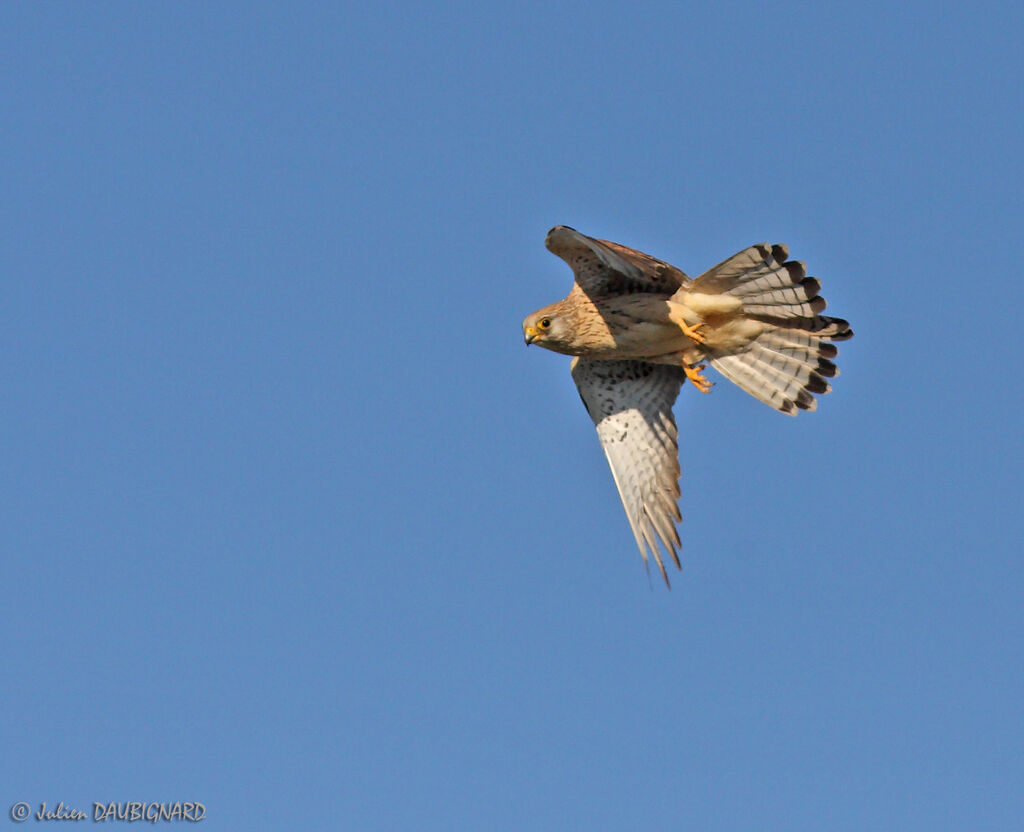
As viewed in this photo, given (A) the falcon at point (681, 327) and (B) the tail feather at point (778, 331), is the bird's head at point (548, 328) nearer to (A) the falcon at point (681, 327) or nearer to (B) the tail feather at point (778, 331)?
(A) the falcon at point (681, 327)

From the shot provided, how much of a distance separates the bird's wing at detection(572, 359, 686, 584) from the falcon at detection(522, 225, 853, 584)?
2 cm

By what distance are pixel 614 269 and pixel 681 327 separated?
0.74 meters

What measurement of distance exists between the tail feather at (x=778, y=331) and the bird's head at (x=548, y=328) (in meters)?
1.17

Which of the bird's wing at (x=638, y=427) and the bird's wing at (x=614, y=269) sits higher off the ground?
the bird's wing at (x=614, y=269)

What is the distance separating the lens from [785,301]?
14.9 metres

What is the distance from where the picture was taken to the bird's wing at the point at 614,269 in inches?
580

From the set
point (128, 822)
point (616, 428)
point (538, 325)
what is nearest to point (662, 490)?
point (616, 428)

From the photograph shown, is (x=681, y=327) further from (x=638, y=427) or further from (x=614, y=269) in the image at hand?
(x=638, y=427)

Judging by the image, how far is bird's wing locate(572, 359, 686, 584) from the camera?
1575 cm

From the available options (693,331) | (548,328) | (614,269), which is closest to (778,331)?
(693,331)

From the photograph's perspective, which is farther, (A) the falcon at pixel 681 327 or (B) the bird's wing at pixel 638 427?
(B) the bird's wing at pixel 638 427

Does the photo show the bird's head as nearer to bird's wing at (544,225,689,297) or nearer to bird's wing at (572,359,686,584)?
bird's wing at (544,225,689,297)

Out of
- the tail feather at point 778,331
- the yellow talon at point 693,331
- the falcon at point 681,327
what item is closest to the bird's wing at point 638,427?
the falcon at point 681,327

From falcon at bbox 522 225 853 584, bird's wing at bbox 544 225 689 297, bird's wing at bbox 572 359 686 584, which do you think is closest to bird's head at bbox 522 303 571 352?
falcon at bbox 522 225 853 584
